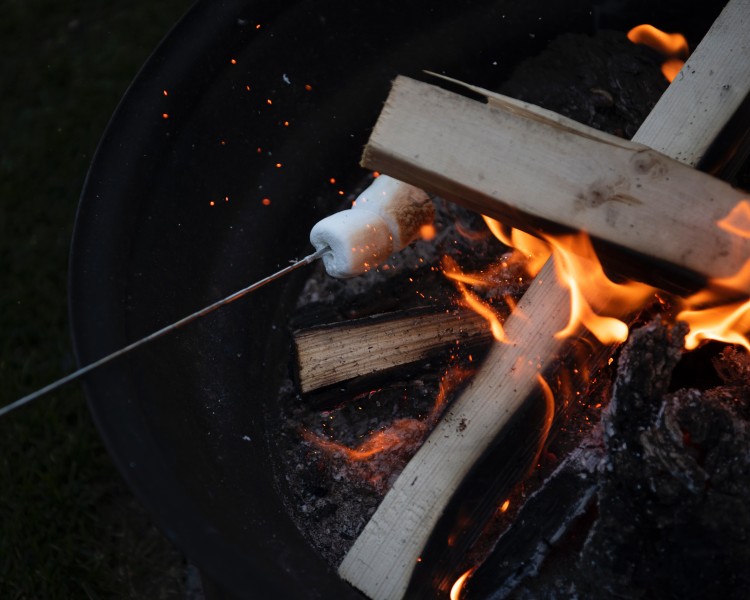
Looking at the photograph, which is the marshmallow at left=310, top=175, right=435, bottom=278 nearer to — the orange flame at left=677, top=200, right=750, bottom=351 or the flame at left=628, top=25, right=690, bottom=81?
the orange flame at left=677, top=200, right=750, bottom=351

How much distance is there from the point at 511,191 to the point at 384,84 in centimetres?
Answer: 56

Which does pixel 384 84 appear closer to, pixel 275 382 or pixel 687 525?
pixel 275 382

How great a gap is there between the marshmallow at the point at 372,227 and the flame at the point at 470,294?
0.48 ft

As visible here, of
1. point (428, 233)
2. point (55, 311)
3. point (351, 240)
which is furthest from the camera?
point (55, 311)

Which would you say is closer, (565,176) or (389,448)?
(565,176)

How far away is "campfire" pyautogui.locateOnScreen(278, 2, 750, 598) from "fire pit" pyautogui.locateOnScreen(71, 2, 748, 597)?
0.34ft

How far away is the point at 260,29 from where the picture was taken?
1.40m

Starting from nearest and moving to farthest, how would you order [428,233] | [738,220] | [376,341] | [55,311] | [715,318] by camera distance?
[738,220]
[715,318]
[376,341]
[428,233]
[55,311]

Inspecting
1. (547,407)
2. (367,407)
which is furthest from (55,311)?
(547,407)

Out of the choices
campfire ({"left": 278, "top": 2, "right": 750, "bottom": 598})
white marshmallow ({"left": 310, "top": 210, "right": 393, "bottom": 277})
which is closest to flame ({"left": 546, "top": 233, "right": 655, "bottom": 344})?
campfire ({"left": 278, "top": 2, "right": 750, "bottom": 598})

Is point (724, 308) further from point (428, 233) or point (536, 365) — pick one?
point (428, 233)

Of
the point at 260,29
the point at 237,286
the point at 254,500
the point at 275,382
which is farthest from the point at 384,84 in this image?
the point at 254,500

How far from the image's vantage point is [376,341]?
1.45 m

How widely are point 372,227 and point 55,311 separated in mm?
1114
